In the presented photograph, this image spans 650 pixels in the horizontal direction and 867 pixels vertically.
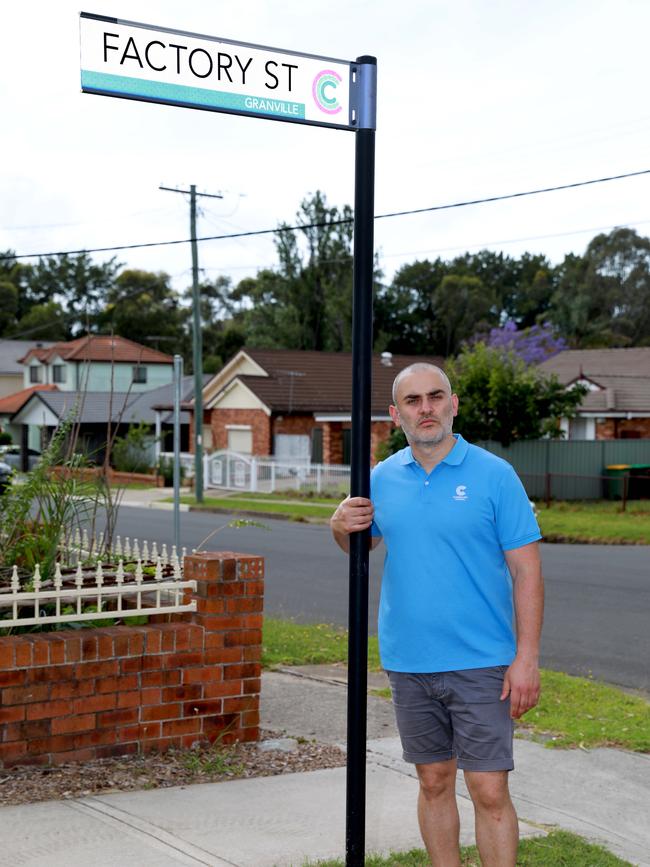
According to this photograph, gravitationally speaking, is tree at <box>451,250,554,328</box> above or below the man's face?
above

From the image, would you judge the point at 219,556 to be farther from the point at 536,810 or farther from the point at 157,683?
the point at 536,810

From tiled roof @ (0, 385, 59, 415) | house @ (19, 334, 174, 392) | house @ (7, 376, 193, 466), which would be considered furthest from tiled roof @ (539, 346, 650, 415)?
tiled roof @ (0, 385, 59, 415)

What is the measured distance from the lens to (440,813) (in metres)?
3.80

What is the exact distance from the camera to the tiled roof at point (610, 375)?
113 ft

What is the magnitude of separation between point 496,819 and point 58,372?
5703cm

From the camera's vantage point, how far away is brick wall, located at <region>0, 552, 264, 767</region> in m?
5.35

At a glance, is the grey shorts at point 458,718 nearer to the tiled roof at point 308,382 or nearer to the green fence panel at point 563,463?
the green fence panel at point 563,463

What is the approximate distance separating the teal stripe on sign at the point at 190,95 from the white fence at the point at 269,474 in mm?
27501

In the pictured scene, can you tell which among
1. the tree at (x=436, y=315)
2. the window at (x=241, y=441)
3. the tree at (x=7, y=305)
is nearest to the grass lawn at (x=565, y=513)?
the window at (x=241, y=441)

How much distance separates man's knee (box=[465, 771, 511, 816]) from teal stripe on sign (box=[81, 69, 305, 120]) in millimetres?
2311

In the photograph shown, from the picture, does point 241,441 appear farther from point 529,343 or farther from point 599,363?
point 529,343

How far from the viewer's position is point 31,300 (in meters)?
82.6

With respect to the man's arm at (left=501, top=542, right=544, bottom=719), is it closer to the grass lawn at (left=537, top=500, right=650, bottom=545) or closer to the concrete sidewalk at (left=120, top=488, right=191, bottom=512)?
the grass lawn at (left=537, top=500, right=650, bottom=545)

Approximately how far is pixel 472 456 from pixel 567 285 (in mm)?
65699
